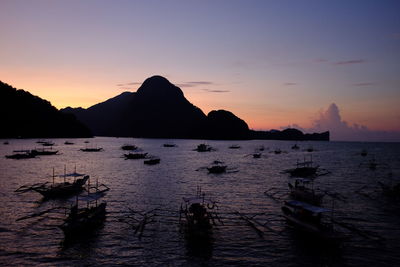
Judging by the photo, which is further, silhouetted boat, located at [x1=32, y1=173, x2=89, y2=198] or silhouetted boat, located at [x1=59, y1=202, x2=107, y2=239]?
silhouetted boat, located at [x1=32, y1=173, x2=89, y2=198]

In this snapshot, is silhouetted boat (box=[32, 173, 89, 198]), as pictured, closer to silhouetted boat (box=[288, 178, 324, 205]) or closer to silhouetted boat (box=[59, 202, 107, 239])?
silhouetted boat (box=[59, 202, 107, 239])

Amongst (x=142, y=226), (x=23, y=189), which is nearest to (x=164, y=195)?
(x=142, y=226)

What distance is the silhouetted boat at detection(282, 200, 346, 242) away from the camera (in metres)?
29.8

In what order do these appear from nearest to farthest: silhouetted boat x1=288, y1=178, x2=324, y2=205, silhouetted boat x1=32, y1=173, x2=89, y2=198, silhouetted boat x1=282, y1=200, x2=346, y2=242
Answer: silhouetted boat x1=282, y1=200, x2=346, y2=242, silhouetted boat x1=288, y1=178, x2=324, y2=205, silhouetted boat x1=32, y1=173, x2=89, y2=198

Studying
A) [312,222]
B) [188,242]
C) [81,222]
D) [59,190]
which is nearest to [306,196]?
[312,222]

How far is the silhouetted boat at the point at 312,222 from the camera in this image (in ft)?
97.8

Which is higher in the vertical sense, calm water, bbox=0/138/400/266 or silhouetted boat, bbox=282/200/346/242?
silhouetted boat, bbox=282/200/346/242

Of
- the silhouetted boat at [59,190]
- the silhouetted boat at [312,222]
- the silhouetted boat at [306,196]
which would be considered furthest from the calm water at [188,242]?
the silhouetted boat at [306,196]

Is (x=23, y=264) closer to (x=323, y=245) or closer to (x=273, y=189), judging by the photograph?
(x=323, y=245)

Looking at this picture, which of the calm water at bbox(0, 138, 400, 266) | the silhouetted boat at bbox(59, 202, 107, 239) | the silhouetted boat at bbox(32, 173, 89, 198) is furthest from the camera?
the silhouetted boat at bbox(32, 173, 89, 198)

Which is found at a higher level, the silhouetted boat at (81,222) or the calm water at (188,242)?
the silhouetted boat at (81,222)

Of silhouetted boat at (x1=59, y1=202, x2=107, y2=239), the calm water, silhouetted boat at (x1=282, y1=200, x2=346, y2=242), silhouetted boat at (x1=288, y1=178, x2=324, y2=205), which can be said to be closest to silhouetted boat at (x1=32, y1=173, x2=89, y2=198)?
the calm water

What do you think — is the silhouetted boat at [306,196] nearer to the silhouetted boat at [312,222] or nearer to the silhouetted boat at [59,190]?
the silhouetted boat at [312,222]

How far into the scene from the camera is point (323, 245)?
30.2 metres
